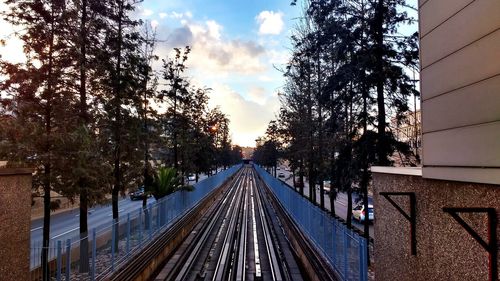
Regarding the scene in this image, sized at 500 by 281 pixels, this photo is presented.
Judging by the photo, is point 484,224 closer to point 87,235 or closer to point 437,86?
point 437,86

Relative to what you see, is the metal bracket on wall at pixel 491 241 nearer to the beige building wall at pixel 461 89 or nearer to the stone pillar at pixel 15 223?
the beige building wall at pixel 461 89

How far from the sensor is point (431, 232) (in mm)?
5289

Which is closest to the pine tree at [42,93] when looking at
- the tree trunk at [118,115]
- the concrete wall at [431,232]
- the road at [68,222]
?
the tree trunk at [118,115]

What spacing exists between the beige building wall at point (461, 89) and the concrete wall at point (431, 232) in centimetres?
19

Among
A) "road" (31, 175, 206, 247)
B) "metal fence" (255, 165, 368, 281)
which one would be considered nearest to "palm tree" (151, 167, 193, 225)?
"road" (31, 175, 206, 247)

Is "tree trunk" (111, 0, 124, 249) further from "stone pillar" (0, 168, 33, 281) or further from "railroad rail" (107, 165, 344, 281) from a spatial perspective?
"stone pillar" (0, 168, 33, 281)

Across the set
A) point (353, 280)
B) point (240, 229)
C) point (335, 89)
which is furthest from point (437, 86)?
point (240, 229)

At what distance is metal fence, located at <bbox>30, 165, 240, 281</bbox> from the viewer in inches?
346

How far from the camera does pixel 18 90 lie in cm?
1032

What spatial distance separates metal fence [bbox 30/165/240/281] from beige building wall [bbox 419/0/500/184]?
7.05 m

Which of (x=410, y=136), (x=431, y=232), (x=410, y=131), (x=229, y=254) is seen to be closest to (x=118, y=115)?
(x=229, y=254)

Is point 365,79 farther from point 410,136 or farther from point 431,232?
point 431,232

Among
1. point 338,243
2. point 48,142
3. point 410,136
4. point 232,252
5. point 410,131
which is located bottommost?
point 232,252

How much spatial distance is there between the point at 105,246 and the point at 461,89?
1037 centimetres
